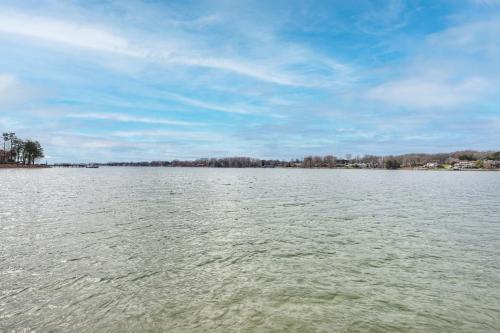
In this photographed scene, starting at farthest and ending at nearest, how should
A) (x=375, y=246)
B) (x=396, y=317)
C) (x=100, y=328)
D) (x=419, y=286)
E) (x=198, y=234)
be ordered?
(x=198, y=234) → (x=375, y=246) → (x=419, y=286) → (x=396, y=317) → (x=100, y=328)

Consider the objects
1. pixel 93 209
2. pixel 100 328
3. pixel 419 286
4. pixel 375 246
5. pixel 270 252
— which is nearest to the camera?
pixel 100 328

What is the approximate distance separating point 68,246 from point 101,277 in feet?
23.2

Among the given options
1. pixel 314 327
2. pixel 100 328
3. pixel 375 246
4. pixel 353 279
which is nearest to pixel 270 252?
pixel 353 279

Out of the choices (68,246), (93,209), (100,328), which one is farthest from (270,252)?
(93,209)

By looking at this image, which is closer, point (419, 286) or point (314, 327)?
point (314, 327)

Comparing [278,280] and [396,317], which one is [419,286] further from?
[278,280]

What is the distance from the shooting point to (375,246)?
20.8 meters

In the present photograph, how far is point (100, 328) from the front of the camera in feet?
33.0

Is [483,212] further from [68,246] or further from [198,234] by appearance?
[68,246]

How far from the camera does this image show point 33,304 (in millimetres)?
11633

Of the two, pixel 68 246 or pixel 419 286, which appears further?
pixel 68 246

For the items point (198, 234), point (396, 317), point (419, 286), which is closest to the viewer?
point (396, 317)

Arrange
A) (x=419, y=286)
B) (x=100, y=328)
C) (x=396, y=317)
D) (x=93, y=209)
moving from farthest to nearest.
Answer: (x=93, y=209) → (x=419, y=286) → (x=396, y=317) → (x=100, y=328)

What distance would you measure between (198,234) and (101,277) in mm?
10064
